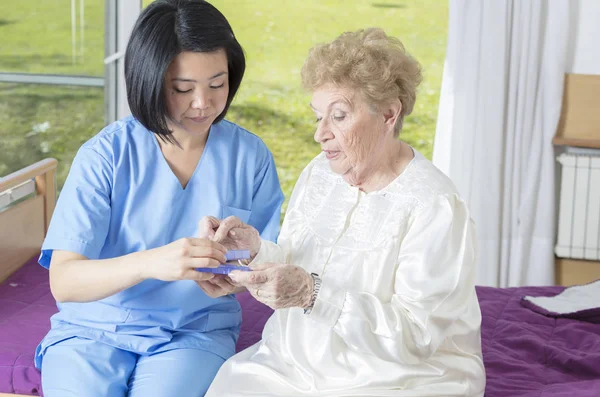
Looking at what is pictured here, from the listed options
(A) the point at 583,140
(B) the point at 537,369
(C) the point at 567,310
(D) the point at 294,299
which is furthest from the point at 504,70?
(D) the point at 294,299

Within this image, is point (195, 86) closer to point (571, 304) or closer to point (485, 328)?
point (485, 328)

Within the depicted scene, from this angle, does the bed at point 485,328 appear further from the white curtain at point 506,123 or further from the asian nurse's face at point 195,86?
the white curtain at point 506,123

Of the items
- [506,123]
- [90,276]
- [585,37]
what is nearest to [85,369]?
[90,276]

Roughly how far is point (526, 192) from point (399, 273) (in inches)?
92.7

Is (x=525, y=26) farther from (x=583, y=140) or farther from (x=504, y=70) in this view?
(x=583, y=140)

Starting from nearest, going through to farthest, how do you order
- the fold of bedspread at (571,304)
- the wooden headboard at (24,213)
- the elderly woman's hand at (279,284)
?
the elderly woman's hand at (279,284)
the fold of bedspread at (571,304)
the wooden headboard at (24,213)

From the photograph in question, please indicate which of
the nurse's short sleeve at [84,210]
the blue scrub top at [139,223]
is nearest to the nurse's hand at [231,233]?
the blue scrub top at [139,223]

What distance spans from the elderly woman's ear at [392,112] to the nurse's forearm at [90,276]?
23.8 inches

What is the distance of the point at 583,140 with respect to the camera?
3.83 m

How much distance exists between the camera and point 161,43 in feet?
6.14

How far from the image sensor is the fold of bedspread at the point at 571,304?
2523 millimetres

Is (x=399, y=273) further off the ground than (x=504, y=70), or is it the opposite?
(x=504, y=70)

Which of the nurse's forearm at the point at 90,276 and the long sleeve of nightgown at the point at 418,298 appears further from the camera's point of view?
the nurse's forearm at the point at 90,276

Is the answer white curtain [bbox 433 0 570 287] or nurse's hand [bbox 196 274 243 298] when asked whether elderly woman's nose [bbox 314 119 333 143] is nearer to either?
nurse's hand [bbox 196 274 243 298]
